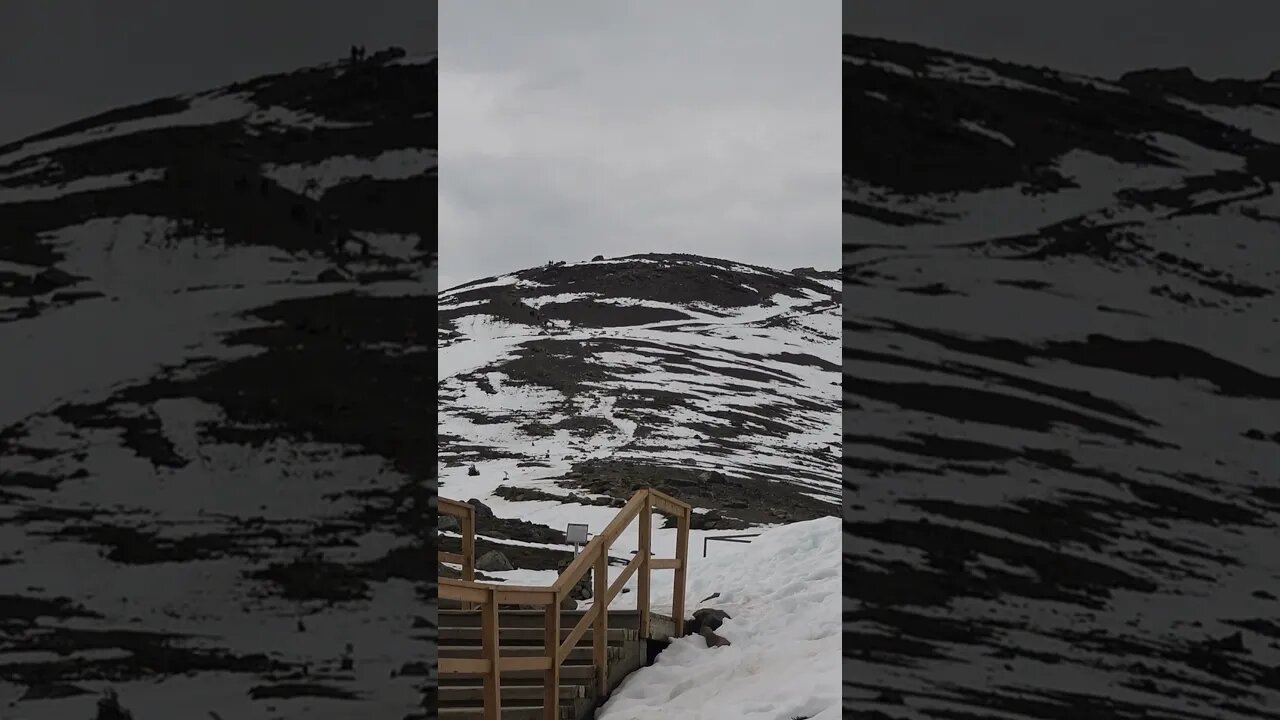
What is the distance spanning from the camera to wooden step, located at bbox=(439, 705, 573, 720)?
15.4ft

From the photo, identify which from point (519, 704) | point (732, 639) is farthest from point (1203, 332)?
point (732, 639)

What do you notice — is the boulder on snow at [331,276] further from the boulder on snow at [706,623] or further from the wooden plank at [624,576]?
the boulder on snow at [706,623]

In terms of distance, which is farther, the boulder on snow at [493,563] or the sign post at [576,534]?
the boulder on snow at [493,563]

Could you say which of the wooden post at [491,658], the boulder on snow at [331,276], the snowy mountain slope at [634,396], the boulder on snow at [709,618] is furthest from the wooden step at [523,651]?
the snowy mountain slope at [634,396]

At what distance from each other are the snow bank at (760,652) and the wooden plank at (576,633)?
429mm

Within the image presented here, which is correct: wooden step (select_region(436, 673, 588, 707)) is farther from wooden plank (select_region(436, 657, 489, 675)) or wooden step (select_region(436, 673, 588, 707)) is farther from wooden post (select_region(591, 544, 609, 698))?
wooden plank (select_region(436, 657, 489, 675))

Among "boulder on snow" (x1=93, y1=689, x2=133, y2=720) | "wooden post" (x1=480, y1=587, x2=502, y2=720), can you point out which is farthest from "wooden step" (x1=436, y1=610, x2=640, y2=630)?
"boulder on snow" (x1=93, y1=689, x2=133, y2=720)

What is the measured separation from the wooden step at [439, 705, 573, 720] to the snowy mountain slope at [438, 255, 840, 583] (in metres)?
4.24

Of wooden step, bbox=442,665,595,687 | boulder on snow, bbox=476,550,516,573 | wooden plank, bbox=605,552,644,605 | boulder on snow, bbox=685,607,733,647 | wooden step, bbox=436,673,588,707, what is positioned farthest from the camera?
boulder on snow, bbox=476,550,516,573

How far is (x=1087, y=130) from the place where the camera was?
6.09 ft

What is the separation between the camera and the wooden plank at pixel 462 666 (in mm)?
3752

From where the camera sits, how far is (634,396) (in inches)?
1267

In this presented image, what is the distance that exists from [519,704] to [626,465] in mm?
16180

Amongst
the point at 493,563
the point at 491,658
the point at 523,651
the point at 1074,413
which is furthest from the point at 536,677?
the point at 493,563
